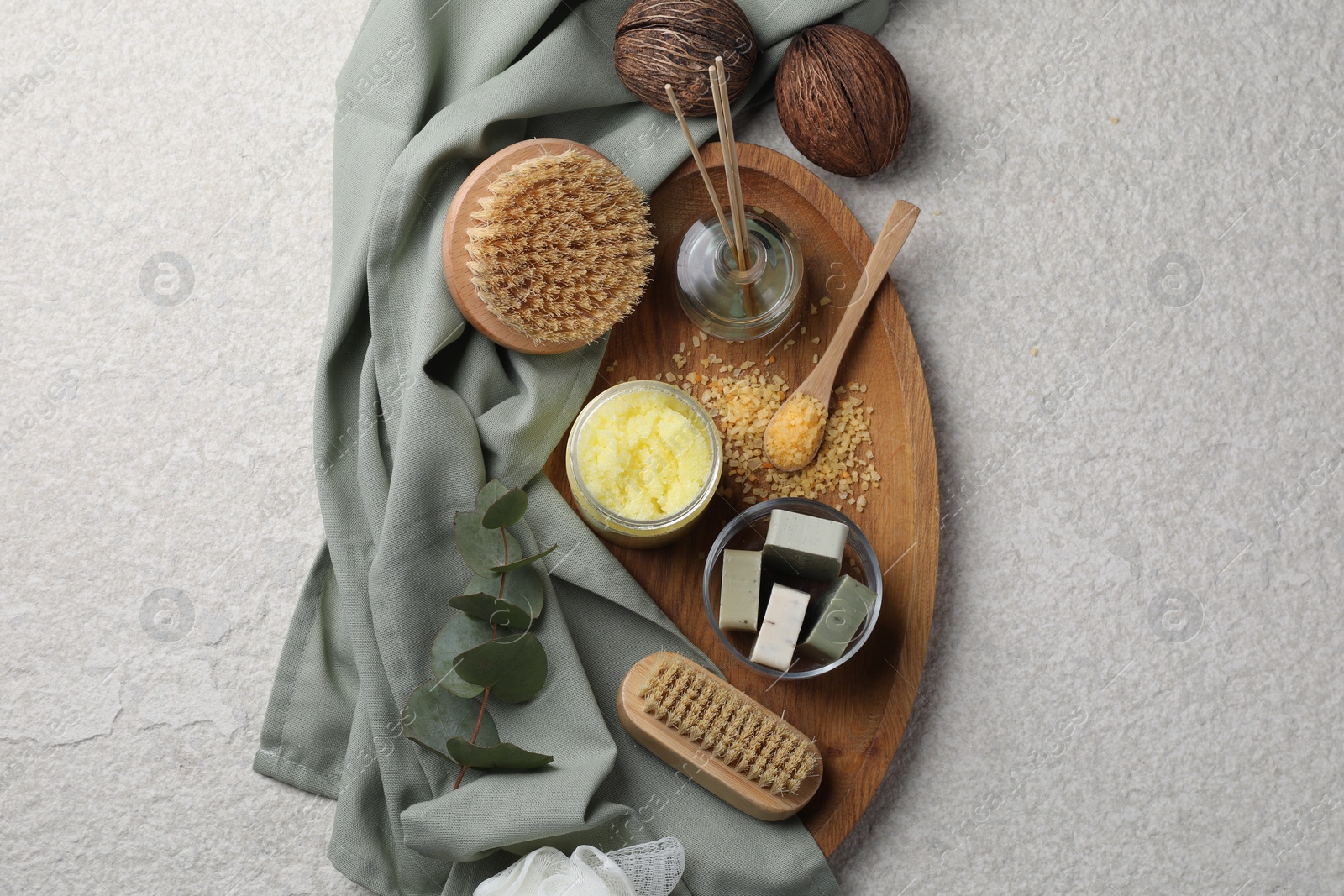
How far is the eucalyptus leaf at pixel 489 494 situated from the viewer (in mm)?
895

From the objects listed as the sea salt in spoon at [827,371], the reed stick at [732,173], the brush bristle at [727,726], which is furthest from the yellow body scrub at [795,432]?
the brush bristle at [727,726]

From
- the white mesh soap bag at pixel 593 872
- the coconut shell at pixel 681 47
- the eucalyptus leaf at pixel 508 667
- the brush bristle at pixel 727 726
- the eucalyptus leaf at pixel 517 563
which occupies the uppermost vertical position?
the coconut shell at pixel 681 47

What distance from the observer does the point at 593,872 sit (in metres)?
0.86

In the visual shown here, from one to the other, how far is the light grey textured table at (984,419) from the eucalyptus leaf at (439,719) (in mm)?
Answer: 225

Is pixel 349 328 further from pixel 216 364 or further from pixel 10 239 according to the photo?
pixel 10 239

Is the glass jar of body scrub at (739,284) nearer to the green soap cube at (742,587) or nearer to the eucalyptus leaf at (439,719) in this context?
the green soap cube at (742,587)

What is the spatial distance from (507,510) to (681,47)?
0.46 meters

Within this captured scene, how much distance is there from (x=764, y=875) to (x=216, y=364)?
2.53 ft

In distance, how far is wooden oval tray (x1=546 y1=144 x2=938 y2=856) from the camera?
0.95m

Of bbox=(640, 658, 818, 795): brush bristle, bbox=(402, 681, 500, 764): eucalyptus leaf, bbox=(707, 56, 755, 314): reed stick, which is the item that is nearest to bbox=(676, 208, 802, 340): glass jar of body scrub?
bbox=(707, 56, 755, 314): reed stick

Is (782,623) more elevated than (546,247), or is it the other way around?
(546,247)

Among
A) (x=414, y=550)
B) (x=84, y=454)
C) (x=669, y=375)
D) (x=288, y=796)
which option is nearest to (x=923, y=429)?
(x=669, y=375)

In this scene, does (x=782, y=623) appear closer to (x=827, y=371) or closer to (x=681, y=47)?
(x=827, y=371)

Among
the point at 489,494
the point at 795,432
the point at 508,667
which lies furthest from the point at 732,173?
the point at 508,667
